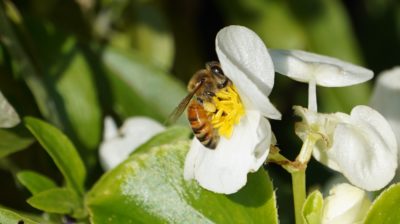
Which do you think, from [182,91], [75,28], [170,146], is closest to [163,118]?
[182,91]

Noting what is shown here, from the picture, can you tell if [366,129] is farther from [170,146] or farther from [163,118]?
[163,118]

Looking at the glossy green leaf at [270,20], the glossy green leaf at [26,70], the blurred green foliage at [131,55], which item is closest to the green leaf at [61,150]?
the blurred green foliage at [131,55]

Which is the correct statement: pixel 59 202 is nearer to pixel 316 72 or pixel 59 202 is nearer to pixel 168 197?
pixel 168 197

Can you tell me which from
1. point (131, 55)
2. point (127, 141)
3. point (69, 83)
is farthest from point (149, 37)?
point (127, 141)

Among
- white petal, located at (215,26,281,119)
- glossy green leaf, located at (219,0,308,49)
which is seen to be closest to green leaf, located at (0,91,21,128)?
white petal, located at (215,26,281,119)

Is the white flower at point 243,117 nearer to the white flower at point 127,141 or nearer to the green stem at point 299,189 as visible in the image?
the green stem at point 299,189
